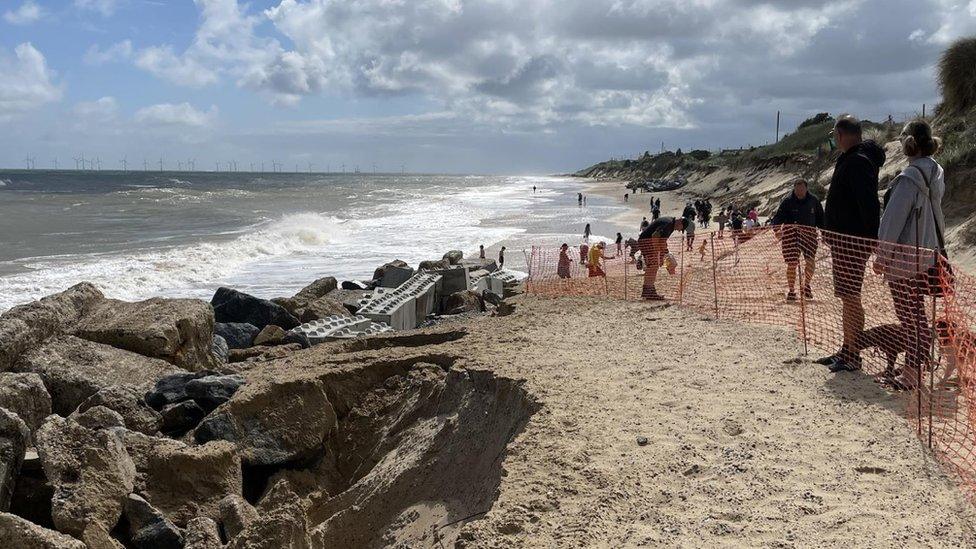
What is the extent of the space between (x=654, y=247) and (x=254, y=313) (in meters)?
6.43

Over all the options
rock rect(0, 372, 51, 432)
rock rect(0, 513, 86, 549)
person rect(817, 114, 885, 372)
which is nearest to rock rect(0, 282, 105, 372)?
rock rect(0, 372, 51, 432)

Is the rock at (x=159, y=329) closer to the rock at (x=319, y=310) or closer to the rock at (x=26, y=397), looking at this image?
the rock at (x=26, y=397)

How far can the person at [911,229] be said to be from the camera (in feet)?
18.4

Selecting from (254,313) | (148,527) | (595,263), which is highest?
(595,263)

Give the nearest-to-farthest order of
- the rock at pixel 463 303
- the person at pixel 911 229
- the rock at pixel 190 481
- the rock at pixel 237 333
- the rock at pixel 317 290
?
the rock at pixel 190 481 → the person at pixel 911 229 → the rock at pixel 237 333 → the rock at pixel 463 303 → the rock at pixel 317 290

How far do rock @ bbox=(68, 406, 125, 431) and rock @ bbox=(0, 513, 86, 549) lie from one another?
1.54 metres

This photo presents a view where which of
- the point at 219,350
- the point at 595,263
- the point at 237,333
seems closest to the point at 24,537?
the point at 219,350

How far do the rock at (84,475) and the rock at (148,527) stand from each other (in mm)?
77

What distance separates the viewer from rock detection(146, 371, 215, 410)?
6758 millimetres

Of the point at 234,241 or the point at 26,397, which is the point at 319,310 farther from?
the point at 234,241

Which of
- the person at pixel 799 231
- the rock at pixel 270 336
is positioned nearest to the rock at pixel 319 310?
the rock at pixel 270 336

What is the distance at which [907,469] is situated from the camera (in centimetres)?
436

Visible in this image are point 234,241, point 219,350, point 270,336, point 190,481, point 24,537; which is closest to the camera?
point 24,537

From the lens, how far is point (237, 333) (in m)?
11.1
